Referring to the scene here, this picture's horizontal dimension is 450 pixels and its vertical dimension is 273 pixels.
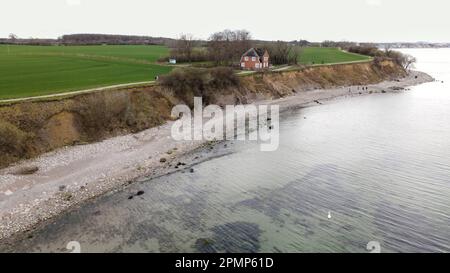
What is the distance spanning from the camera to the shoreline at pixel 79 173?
2024cm

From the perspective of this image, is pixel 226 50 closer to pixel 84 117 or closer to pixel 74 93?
pixel 74 93

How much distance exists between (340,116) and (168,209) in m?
34.5

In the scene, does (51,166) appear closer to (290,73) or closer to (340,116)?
(340,116)

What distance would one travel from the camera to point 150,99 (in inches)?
1656

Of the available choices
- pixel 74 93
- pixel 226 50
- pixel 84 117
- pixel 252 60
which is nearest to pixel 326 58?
pixel 226 50

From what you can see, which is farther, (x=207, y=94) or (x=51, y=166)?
(x=207, y=94)

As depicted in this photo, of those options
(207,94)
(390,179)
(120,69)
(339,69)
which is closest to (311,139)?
(390,179)

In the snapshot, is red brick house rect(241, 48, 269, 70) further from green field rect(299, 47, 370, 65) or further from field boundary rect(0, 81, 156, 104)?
field boundary rect(0, 81, 156, 104)

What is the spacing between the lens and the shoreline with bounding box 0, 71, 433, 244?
20237 millimetres

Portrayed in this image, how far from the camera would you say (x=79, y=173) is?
2570 cm

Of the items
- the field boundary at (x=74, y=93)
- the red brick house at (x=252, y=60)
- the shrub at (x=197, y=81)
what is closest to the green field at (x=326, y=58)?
the red brick house at (x=252, y=60)

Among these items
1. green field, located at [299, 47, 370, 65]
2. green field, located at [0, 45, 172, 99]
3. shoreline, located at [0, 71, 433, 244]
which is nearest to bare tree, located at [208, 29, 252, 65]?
green field, located at [0, 45, 172, 99]

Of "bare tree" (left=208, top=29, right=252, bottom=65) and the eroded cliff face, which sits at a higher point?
"bare tree" (left=208, top=29, right=252, bottom=65)

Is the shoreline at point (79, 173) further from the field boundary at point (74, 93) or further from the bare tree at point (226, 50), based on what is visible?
the bare tree at point (226, 50)
